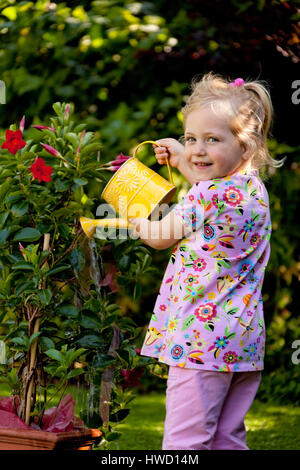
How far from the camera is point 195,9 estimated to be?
Answer: 14.6ft

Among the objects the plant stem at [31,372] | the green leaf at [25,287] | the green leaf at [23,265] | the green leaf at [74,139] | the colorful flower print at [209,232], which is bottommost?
the plant stem at [31,372]

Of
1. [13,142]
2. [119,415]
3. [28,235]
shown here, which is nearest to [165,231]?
[28,235]

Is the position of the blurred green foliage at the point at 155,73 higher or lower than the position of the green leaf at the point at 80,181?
lower

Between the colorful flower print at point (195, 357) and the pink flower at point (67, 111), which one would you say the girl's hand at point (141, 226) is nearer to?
the colorful flower print at point (195, 357)

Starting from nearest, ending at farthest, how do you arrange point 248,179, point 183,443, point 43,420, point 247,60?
point 183,443 → point 248,179 → point 43,420 → point 247,60

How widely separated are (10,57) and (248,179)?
289cm

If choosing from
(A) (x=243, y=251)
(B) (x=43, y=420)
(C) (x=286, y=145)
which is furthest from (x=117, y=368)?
(C) (x=286, y=145)

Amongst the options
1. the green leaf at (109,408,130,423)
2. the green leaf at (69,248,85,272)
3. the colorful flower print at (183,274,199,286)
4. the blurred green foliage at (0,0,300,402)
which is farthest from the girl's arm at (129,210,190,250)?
the blurred green foliage at (0,0,300,402)

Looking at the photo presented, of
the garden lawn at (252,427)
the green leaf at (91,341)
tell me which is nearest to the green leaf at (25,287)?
the green leaf at (91,341)

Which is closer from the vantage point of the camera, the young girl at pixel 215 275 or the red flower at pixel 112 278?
the young girl at pixel 215 275

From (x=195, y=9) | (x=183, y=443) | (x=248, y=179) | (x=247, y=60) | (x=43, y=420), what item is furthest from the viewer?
(x=195, y=9)

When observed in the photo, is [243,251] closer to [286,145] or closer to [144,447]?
[144,447]

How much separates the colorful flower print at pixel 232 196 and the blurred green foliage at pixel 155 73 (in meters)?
2.11

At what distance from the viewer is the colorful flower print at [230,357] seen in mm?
1966
